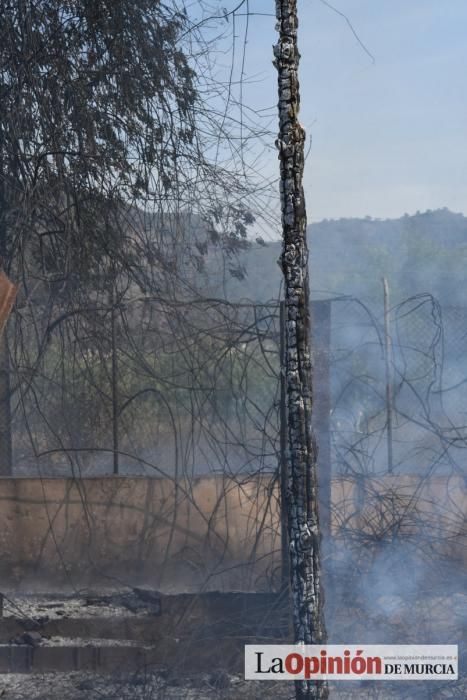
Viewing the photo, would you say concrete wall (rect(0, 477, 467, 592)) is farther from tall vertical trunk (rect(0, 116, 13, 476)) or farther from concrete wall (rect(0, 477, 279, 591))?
tall vertical trunk (rect(0, 116, 13, 476))

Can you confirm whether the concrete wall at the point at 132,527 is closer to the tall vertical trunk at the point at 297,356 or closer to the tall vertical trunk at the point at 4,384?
the tall vertical trunk at the point at 4,384

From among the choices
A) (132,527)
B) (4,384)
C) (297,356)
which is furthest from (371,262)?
(297,356)

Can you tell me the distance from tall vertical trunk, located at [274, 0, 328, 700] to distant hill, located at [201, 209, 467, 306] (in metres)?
1.95

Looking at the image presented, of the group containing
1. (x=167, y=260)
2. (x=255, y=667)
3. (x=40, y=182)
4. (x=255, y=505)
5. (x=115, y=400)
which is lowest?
(x=255, y=667)

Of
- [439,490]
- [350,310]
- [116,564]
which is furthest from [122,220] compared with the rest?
[439,490]

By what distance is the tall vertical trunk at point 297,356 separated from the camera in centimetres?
342

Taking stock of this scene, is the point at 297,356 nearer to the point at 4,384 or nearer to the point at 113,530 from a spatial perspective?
the point at 113,530

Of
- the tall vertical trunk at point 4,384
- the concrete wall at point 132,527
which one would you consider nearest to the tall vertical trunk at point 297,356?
the concrete wall at point 132,527

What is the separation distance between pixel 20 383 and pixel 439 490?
3.46 metres

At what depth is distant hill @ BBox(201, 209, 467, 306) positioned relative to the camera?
769cm

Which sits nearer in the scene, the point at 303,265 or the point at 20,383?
the point at 303,265

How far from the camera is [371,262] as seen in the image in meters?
26.9

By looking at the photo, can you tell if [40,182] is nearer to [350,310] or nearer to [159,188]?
[159,188]

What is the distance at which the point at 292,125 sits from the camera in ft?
11.2
